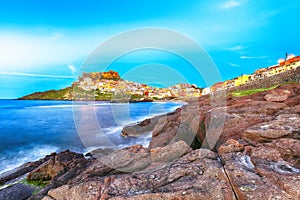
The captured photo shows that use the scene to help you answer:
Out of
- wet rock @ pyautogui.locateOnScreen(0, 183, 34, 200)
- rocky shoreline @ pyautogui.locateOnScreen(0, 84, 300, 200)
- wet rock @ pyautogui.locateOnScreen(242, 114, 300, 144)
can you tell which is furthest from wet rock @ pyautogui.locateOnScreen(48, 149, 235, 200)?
wet rock @ pyautogui.locateOnScreen(242, 114, 300, 144)

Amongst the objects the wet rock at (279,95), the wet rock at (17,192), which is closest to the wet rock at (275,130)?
the wet rock at (279,95)

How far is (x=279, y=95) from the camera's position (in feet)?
44.1

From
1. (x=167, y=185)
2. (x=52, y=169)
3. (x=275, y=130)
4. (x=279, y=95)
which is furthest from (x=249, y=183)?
(x=279, y=95)

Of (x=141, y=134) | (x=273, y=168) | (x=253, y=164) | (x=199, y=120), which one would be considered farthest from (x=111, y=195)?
(x=141, y=134)

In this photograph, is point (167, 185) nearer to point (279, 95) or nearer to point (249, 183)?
point (249, 183)

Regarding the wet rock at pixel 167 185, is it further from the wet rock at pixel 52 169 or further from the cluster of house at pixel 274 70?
the cluster of house at pixel 274 70

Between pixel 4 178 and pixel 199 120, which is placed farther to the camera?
pixel 199 120

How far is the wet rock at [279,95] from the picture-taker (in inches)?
516

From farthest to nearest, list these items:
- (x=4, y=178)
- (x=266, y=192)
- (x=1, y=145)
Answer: (x=1, y=145) → (x=4, y=178) → (x=266, y=192)

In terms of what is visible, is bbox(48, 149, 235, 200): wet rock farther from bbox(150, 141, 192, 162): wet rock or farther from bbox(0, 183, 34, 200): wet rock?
bbox(0, 183, 34, 200): wet rock

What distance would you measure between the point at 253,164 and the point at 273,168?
525 mm

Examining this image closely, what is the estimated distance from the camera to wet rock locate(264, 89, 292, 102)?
516 inches

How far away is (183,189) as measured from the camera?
5.31m

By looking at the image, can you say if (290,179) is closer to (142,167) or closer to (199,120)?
(142,167)
